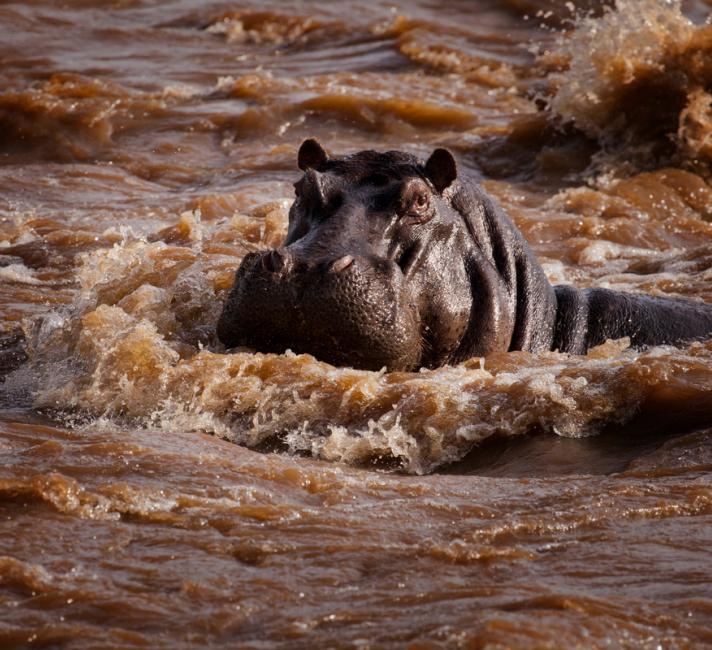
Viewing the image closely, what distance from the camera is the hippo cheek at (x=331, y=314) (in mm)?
5305

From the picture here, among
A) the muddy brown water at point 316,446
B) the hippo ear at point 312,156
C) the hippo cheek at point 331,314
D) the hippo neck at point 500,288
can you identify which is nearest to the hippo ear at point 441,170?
the hippo neck at point 500,288

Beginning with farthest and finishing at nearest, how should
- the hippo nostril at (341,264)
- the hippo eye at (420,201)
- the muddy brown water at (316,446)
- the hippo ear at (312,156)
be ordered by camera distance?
the hippo ear at (312,156), the hippo eye at (420,201), the hippo nostril at (341,264), the muddy brown water at (316,446)

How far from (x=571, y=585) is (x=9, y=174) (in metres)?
9.12

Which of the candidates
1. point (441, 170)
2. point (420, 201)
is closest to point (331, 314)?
point (420, 201)

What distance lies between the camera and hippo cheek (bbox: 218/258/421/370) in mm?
5305

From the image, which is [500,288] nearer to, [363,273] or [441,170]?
[441,170]

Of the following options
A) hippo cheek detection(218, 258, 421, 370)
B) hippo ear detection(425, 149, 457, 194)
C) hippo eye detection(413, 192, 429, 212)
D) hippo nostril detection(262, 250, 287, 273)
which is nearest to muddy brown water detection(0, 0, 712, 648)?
hippo cheek detection(218, 258, 421, 370)

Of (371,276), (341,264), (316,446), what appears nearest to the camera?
(316,446)

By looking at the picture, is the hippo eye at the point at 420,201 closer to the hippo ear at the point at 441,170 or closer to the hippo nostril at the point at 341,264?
the hippo ear at the point at 441,170

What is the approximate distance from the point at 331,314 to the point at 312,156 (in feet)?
3.61

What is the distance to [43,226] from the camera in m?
9.77

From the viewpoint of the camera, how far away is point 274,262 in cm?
533

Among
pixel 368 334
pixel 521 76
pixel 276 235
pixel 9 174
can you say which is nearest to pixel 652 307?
pixel 368 334

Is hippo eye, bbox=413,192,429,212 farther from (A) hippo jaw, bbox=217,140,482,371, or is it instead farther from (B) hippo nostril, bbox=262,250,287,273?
(B) hippo nostril, bbox=262,250,287,273
